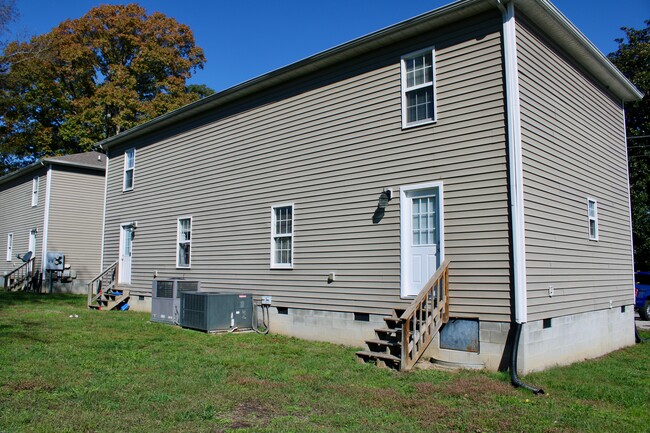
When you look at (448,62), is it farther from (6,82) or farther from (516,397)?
(6,82)

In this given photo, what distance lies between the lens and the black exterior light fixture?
982 centimetres

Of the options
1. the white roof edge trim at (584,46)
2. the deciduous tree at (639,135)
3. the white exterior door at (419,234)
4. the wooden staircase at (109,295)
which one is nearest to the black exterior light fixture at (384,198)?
the white exterior door at (419,234)

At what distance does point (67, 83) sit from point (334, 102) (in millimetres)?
27378

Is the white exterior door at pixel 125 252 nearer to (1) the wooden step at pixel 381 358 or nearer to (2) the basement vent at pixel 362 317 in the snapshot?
(2) the basement vent at pixel 362 317

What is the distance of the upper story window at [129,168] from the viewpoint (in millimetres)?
17516

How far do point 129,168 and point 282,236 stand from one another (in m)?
8.13

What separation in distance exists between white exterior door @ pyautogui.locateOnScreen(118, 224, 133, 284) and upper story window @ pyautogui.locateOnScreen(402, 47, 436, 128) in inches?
424

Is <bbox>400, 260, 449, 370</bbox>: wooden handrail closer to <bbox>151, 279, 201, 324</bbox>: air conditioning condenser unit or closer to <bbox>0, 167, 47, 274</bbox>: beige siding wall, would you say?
<bbox>151, 279, 201, 324</bbox>: air conditioning condenser unit

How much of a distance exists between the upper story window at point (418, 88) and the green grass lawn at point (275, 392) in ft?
14.2

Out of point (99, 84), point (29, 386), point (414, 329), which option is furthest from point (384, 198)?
point (99, 84)

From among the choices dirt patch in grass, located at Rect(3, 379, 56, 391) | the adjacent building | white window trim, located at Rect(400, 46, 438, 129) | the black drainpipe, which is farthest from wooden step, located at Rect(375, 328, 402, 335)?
the adjacent building

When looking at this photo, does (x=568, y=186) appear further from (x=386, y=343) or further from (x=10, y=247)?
(x=10, y=247)

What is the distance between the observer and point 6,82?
65.5 ft

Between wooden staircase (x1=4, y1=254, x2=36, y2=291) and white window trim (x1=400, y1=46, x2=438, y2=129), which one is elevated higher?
white window trim (x1=400, y1=46, x2=438, y2=129)
